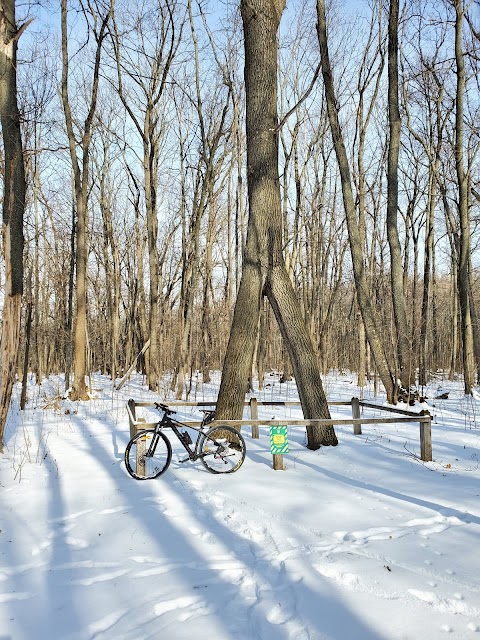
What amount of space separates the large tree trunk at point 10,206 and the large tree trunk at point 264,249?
318 centimetres

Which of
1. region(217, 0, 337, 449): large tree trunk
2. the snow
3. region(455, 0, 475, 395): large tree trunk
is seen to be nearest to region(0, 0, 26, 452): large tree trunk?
the snow

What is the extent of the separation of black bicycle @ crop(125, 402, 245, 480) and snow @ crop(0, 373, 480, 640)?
0.18 metres

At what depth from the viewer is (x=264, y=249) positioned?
757 cm

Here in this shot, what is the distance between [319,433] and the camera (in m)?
7.55

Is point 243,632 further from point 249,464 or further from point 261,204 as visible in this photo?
point 261,204

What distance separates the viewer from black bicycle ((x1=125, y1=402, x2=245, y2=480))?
5.97 m

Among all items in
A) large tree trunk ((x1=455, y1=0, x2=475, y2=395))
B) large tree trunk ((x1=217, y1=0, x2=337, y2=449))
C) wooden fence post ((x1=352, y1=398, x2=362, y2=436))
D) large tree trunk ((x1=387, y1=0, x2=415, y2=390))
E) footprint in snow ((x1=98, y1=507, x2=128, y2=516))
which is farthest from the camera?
large tree trunk ((x1=455, y1=0, x2=475, y2=395))

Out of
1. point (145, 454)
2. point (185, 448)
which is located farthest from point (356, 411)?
point (145, 454)

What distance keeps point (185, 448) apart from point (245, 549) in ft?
7.90

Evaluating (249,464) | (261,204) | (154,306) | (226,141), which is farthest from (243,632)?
(226,141)

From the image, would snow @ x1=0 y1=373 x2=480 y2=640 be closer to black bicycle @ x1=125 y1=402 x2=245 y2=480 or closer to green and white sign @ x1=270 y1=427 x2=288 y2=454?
black bicycle @ x1=125 y1=402 x2=245 y2=480

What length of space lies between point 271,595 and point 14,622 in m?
1.58

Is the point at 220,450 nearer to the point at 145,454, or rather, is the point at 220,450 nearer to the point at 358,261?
the point at 145,454

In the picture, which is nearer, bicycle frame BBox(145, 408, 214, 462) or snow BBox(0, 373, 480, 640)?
snow BBox(0, 373, 480, 640)
